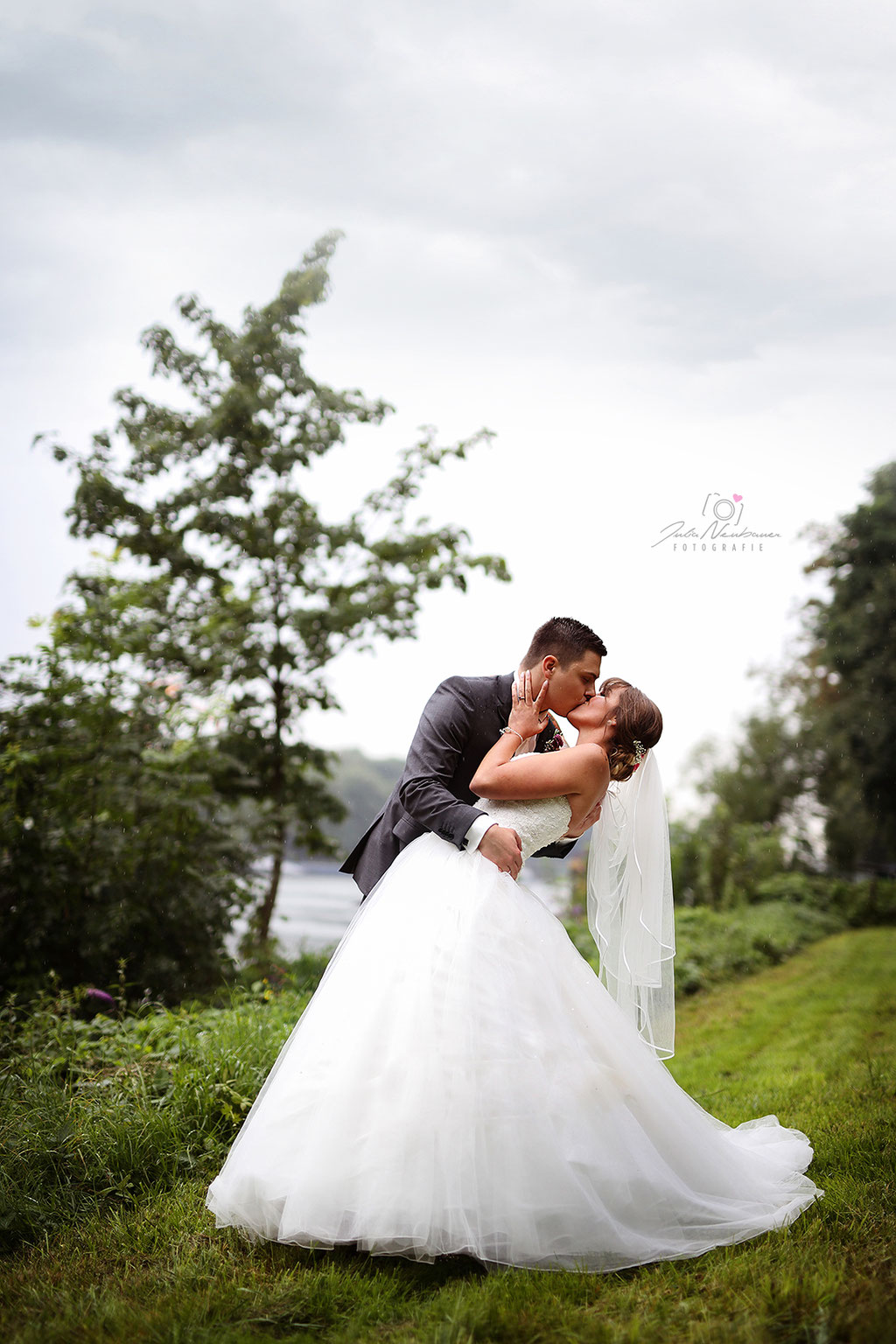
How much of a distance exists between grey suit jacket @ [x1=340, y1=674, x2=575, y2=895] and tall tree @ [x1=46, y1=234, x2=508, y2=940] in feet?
13.2

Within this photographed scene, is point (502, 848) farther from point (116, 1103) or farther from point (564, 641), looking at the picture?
point (116, 1103)

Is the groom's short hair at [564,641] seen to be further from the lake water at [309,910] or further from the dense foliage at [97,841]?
the dense foliage at [97,841]

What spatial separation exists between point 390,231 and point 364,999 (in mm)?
9819

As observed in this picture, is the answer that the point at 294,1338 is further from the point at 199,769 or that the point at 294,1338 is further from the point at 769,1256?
the point at 199,769

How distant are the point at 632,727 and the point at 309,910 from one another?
7.35 meters

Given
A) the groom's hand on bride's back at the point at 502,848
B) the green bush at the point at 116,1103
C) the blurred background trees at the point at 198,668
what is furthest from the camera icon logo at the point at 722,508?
the green bush at the point at 116,1103

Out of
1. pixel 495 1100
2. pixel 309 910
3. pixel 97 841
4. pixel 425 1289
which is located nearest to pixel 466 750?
pixel 495 1100

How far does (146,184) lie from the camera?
9078mm

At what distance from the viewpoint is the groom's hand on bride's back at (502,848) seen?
296cm

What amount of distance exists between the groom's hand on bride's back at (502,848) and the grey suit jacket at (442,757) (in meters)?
0.22

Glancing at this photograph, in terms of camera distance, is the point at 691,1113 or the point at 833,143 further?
→ the point at 833,143

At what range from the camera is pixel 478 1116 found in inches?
96.3

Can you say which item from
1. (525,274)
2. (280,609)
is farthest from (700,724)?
(280,609)

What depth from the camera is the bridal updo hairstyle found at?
10.3 feet
